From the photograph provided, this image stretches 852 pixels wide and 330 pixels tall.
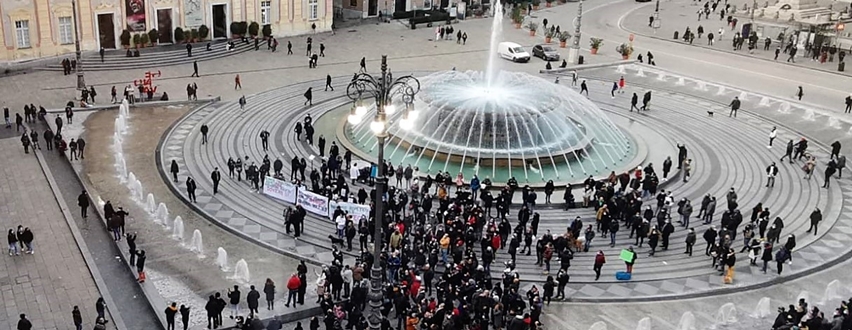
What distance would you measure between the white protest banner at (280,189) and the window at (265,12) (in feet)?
96.4

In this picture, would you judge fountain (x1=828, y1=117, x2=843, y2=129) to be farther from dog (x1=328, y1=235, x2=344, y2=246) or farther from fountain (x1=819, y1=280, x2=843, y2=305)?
dog (x1=328, y1=235, x2=344, y2=246)

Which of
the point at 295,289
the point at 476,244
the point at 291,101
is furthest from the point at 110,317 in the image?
the point at 291,101

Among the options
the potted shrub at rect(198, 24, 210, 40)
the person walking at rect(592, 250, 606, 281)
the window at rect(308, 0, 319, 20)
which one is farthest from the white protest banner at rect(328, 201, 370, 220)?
the window at rect(308, 0, 319, 20)

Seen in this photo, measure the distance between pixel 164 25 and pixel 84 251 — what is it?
99.2 ft

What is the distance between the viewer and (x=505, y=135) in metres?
34.4

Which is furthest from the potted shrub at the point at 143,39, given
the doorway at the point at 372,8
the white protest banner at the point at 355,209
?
the white protest banner at the point at 355,209

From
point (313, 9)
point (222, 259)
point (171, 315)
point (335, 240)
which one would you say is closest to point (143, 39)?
point (313, 9)

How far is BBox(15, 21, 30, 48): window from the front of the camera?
4688 cm

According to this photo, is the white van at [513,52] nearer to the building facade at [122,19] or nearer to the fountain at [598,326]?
the building facade at [122,19]

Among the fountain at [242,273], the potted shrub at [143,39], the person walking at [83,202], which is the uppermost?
the potted shrub at [143,39]

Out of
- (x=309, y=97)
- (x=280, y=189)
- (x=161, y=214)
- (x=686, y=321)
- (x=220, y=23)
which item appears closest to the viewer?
(x=686, y=321)

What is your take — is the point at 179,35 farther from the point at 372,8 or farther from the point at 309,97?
the point at 372,8

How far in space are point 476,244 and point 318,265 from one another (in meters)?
5.10

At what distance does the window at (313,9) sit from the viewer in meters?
59.4
